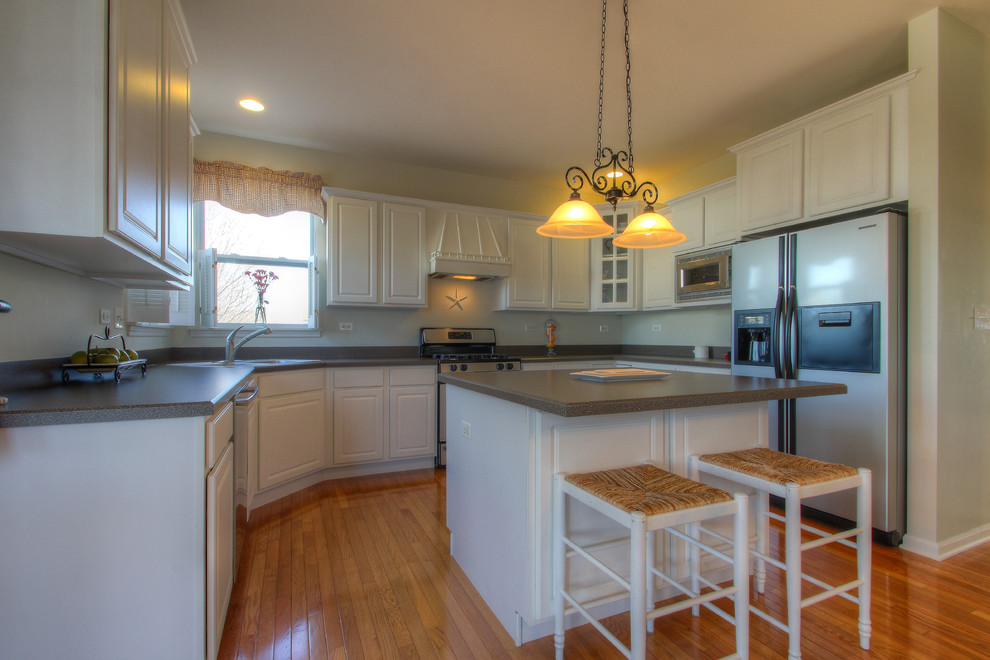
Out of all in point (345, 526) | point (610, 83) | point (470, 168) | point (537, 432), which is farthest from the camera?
point (470, 168)

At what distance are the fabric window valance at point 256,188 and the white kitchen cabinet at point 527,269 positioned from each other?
1723mm

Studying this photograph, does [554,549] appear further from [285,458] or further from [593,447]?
[285,458]

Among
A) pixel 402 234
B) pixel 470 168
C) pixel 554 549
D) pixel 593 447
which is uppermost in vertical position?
pixel 470 168

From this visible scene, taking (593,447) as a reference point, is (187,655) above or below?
below

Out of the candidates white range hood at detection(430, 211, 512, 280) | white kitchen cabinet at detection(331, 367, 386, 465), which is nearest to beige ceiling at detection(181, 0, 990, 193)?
white range hood at detection(430, 211, 512, 280)

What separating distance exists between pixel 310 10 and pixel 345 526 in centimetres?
270

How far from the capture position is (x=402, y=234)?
391 cm

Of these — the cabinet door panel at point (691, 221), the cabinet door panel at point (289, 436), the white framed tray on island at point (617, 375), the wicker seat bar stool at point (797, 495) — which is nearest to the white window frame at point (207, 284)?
the cabinet door panel at point (289, 436)

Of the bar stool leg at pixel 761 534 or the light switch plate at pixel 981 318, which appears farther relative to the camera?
the light switch plate at pixel 981 318

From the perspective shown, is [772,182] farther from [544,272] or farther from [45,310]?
[45,310]

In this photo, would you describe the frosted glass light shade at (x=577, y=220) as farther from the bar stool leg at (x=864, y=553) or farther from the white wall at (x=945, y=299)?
the white wall at (x=945, y=299)

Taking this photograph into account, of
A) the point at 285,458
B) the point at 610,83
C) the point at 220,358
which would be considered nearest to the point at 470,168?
the point at 610,83

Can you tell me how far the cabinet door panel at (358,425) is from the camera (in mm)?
3424

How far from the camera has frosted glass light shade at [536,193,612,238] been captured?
206 cm
